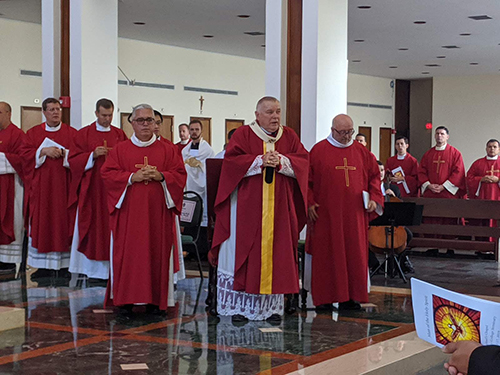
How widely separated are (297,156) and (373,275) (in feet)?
10.4

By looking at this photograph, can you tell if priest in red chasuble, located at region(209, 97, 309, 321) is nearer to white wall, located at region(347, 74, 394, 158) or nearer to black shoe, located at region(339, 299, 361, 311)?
black shoe, located at region(339, 299, 361, 311)

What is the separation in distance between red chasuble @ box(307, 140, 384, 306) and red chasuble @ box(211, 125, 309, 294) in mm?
425

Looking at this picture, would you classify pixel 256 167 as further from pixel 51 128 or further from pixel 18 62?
pixel 18 62

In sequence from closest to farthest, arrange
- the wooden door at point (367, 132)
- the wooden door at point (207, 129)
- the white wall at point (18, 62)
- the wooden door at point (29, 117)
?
the white wall at point (18, 62) → the wooden door at point (29, 117) → the wooden door at point (207, 129) → the wooden door at point (367, 132)

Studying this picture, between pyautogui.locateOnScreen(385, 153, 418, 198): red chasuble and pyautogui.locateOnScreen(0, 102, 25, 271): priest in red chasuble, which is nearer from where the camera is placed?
pyautogui.locateOnScreen(0, 102, 25, 271): priest in red chasuble

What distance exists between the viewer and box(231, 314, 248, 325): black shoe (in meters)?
6.26

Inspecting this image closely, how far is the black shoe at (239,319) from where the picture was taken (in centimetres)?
626

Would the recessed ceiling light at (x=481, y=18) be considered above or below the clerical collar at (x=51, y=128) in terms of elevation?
above

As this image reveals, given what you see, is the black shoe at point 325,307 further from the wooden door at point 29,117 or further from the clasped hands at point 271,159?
the wooden door at point 29,117

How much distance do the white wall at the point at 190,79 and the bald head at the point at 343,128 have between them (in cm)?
1020

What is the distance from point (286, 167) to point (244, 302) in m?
1.14

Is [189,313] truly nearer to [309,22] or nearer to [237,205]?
[237,205]

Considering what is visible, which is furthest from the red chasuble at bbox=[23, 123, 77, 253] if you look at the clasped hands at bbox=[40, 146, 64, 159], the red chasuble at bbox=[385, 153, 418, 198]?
the red chasuble at bbox=[385, 153, 418, 198]

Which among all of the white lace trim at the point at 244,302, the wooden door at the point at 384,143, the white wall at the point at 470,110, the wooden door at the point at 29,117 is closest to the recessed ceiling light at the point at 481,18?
the wooden door at the point at 29,117
